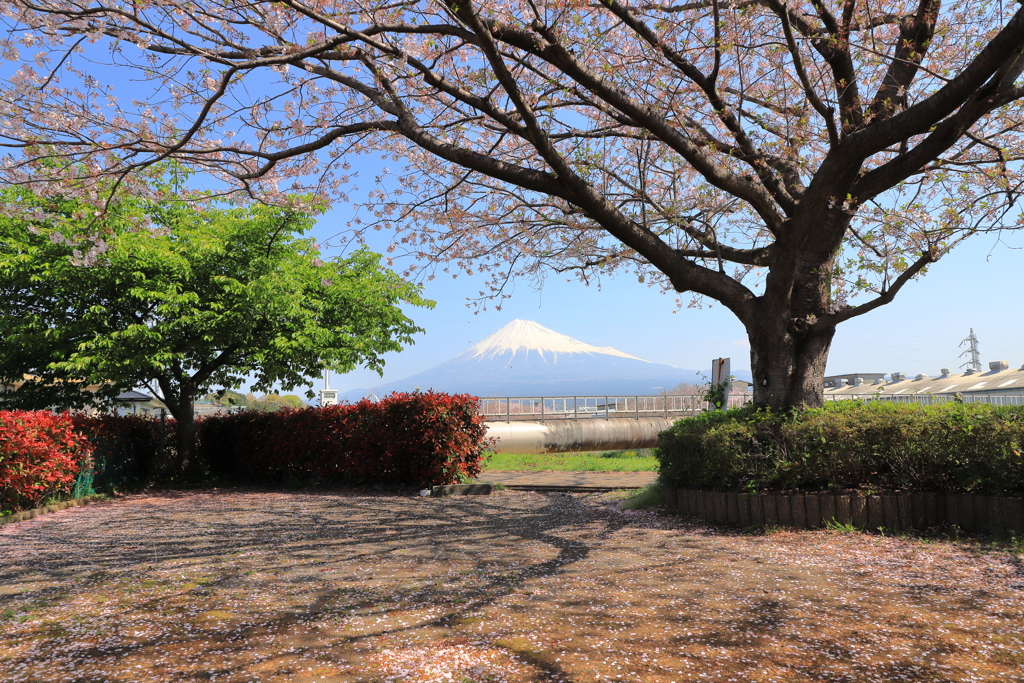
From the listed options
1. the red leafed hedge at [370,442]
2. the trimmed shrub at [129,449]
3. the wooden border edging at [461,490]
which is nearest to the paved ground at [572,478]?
the wooden border edging at [461,490]

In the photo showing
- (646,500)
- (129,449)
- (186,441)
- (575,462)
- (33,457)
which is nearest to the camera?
(646,500)

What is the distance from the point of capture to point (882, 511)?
6.82 metres

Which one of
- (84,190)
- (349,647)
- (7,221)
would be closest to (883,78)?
(349,647)

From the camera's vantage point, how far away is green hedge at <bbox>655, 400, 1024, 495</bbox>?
651 cm

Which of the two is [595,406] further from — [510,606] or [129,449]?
[510,606]

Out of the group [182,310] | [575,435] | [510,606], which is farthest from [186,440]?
[510,606]

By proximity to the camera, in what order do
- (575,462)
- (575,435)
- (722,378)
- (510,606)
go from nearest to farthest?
(510,606)
(722,378)
(575,462)
(575,435)

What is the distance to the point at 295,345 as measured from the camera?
13.9 m

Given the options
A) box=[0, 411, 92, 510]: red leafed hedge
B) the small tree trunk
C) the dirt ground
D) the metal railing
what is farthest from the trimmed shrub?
the metal railing

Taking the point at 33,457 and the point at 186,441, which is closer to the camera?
the point at 33,457

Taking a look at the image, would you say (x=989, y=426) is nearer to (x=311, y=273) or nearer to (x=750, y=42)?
(x=750, y=42)

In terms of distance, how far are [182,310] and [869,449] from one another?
13.2 m

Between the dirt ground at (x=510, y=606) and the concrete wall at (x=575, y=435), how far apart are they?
11.4 meters

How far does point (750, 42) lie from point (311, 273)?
1078 cm
